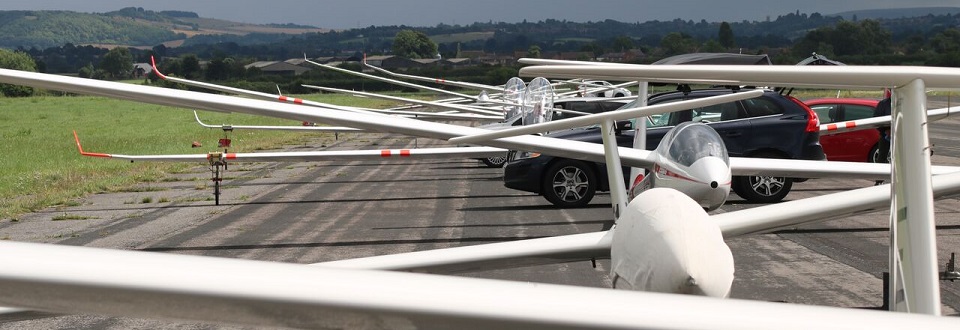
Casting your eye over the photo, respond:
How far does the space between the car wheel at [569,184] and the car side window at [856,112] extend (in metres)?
7.21

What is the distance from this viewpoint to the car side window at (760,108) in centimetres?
1568

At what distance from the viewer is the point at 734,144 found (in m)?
15.5

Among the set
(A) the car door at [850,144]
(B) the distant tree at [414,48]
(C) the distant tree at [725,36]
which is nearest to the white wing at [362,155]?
(A) the car door at [850,144]

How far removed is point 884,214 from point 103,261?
42.4 feet

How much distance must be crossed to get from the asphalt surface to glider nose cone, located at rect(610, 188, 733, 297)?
4.45 m

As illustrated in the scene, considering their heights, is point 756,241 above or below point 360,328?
below

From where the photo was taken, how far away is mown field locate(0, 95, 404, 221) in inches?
748

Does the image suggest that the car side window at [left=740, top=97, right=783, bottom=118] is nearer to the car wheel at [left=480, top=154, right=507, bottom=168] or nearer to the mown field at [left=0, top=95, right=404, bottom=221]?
the car wheel at [left=480, top=154, right=507, bottom=168]

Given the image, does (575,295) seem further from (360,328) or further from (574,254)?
(574,254)

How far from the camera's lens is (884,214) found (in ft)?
44.3

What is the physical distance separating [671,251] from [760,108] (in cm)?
1297

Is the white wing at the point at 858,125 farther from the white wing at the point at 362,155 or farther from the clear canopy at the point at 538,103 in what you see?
the white wing at the point at 362,155

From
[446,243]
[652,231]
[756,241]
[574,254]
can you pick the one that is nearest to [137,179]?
[446,243]

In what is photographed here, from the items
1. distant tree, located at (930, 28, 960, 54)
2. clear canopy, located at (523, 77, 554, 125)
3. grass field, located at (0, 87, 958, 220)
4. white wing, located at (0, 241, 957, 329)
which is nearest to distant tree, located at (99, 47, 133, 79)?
grass field, located at (0, 87, 958, 220)
